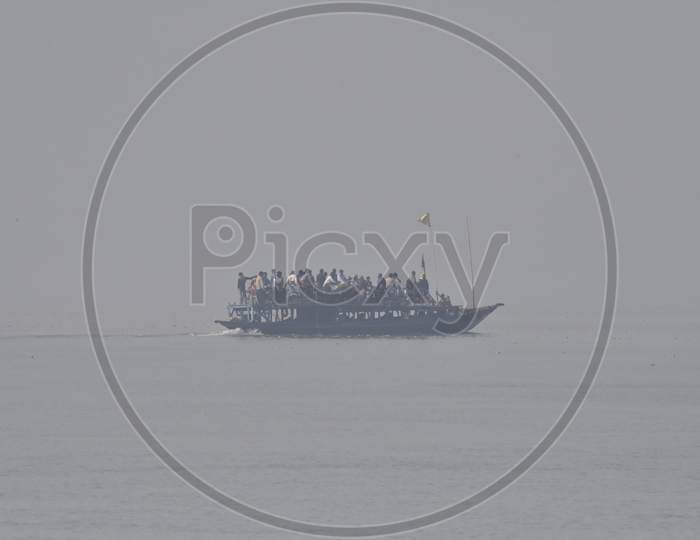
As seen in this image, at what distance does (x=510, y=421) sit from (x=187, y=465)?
15.5m

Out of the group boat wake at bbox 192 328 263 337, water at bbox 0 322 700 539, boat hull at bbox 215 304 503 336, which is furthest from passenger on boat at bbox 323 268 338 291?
water at bbox 0 322 700 539

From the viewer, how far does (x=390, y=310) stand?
366ft

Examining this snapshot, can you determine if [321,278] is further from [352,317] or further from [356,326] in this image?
[356,326]

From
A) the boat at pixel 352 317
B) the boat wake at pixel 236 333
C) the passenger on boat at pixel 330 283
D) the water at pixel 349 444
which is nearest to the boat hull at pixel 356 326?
the boat at pixel 352 317

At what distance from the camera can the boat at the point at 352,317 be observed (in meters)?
112

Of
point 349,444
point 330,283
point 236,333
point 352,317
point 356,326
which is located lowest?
point 349,444

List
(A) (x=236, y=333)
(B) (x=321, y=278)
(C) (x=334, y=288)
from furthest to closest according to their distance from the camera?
1. (A) (x=236, y=333)
2. (B) (x=321, y=278)
3. (C) (x=334, y=288)

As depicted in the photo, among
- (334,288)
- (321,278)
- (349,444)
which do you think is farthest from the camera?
(321,278)

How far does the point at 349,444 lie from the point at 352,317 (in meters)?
58.6

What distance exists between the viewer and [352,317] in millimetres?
114438

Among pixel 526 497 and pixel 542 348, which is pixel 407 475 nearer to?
pixel 526 497

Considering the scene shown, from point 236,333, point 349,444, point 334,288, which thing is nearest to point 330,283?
point 334,288

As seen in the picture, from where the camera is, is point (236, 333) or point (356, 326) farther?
point (236, 333)

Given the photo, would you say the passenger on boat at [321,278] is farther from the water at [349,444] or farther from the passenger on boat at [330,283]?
the water at [349,444]
